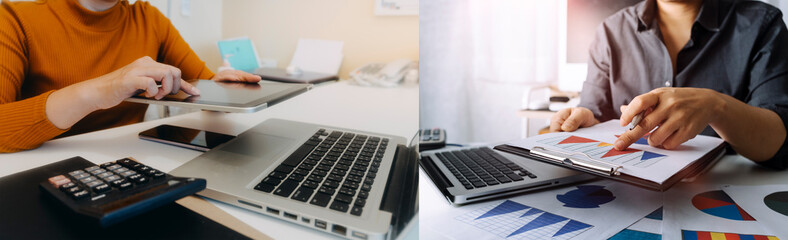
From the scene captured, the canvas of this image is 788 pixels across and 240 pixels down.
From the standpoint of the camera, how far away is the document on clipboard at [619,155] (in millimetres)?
371

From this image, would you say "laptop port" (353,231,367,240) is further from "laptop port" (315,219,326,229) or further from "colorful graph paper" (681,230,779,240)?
"colorful graph paper" (681,230,779,240)

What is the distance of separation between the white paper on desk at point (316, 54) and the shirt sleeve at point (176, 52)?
0.10 metres

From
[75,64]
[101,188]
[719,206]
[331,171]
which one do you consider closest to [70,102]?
[75,64]

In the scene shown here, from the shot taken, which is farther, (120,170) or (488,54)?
(488,54)

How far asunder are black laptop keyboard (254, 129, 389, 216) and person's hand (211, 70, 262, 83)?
0.09 m

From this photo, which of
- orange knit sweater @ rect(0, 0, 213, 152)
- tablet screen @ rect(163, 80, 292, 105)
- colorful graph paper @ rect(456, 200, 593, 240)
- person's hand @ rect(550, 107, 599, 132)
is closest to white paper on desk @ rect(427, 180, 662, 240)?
colorful graph paper @ rect(456, 200, 593, 240)

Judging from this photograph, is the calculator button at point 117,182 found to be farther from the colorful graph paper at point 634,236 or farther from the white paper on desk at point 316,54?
the colorful graph paper at point 634,236

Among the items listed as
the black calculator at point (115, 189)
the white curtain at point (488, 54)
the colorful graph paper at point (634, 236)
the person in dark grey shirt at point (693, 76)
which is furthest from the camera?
the white curtain at point (488, 54)

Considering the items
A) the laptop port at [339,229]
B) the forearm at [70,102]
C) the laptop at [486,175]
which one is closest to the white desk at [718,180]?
the laptop at [486,175]

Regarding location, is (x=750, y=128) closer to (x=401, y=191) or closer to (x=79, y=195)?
(x=401, y=191)

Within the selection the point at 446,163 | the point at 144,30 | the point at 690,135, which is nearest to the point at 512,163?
the point at 446,163

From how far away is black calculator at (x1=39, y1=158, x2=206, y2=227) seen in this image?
9.3 inches

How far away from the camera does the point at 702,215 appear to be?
15.1 inches

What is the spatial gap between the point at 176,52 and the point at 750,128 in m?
0.67
